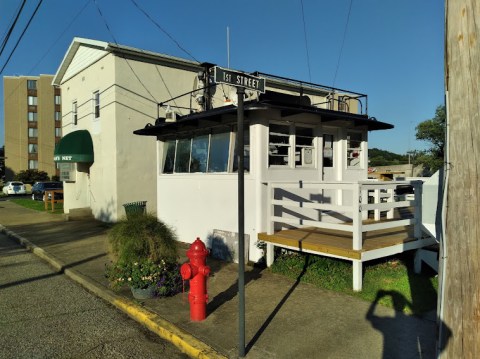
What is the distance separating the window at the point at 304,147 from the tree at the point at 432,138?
78.7ft

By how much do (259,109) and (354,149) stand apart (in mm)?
3735

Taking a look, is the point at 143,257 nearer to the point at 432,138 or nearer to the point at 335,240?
the point at 335,240

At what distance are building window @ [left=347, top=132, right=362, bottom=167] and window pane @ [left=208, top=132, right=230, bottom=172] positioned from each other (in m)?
3.26

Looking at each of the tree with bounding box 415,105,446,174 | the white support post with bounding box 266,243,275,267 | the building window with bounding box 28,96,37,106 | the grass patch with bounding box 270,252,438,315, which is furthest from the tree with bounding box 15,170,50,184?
the grass patch with bounding box 270,252,438,315

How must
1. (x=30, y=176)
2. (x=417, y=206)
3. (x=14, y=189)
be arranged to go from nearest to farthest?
(x=417, y=206) < (x=14, y=189) < (x=30, y=176)

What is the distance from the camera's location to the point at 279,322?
504 cm

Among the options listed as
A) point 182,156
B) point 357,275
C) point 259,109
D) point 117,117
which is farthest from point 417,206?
point 117,117

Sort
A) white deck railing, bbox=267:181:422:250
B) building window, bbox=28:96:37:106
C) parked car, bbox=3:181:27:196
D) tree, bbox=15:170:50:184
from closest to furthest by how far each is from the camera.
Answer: white deck railing, bbox=267:181:422:250 → parked car, bbox=3:181:27:196 → tree, bbox=15:170:50:184 → building window, bbox=28:96:37:106

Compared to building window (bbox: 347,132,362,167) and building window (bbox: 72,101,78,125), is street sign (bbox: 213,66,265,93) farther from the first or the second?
building window (bbox: 72,101,78,125)

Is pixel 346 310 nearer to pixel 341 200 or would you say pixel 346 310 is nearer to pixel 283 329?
pixel 283 329

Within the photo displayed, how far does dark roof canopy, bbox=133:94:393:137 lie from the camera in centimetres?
779

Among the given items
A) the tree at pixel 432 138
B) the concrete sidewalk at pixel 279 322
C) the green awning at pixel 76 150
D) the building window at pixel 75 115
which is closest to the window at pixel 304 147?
the concrete sidewalk at pixel 279 322

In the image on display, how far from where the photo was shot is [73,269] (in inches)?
321

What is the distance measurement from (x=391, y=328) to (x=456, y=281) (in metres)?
2.65
